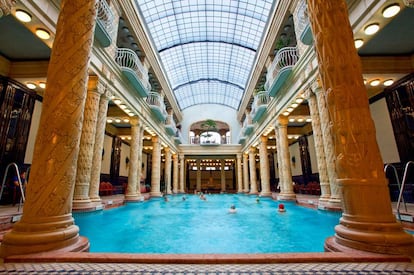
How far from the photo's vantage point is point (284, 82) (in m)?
10.7

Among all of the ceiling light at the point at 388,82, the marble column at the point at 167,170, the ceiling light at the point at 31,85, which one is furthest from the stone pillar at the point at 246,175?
the ceiling light at the point at 31,85

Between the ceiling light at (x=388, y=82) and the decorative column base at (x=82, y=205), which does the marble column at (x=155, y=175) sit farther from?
the ceiling light at (x=388, y=82)

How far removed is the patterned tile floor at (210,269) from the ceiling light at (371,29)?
628cm

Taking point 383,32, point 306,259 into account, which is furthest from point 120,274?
point 383,32

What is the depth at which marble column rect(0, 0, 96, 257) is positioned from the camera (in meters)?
2.57

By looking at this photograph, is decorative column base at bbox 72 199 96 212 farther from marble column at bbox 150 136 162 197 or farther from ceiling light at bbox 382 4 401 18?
Answer: ceiling light at bbox 382 4 401 18

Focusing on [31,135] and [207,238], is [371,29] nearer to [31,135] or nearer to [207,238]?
[207,238]

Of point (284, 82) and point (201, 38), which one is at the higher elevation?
point (201, 38)

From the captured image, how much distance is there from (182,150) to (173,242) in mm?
23631

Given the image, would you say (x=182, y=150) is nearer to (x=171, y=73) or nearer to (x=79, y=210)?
(x=171, y=73)

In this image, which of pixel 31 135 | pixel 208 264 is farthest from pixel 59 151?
pixel 31 135

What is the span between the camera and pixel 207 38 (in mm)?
21344

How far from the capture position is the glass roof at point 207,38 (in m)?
17.1

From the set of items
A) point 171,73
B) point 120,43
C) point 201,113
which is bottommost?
point 120,43
